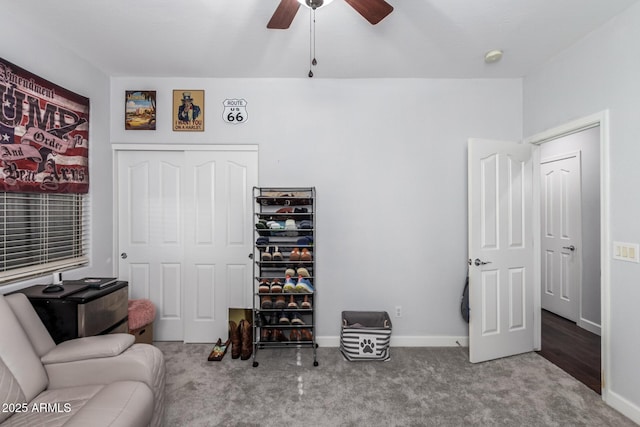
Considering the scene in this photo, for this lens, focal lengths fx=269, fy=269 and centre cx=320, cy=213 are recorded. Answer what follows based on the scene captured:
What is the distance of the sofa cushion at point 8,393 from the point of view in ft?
4.07

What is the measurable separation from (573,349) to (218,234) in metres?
3.80

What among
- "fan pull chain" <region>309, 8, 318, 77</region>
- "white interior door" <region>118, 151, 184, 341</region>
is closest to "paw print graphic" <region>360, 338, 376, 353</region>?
"white interior door" <region>118, 151, 184, 341</region>

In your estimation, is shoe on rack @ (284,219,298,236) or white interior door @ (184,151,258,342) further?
white interior door @ (184,151,258,342)

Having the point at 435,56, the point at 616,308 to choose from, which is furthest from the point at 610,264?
the point at 435,56

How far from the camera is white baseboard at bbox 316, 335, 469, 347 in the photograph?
2.79 m

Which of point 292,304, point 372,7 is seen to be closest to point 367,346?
point 292,304

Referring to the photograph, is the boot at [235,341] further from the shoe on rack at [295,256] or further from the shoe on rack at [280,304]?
the shoe on rack at [295,256]

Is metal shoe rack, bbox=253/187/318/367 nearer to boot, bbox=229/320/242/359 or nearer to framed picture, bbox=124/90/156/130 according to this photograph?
boot, bbox=229/320/242/359

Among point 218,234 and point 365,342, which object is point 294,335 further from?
point 218,234

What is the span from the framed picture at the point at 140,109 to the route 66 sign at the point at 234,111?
744 mm

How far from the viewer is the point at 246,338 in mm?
2553

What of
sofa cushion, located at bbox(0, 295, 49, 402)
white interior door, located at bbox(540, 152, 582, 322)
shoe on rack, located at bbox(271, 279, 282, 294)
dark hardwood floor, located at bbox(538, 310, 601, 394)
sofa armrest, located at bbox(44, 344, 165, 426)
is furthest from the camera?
white interior door, located at bbox(540, 152, 582, 322)

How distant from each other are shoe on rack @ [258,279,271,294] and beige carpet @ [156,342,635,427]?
0.66 m

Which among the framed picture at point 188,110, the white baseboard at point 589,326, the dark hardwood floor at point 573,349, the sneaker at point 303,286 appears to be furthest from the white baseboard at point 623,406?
the framed picture at point 188,110
